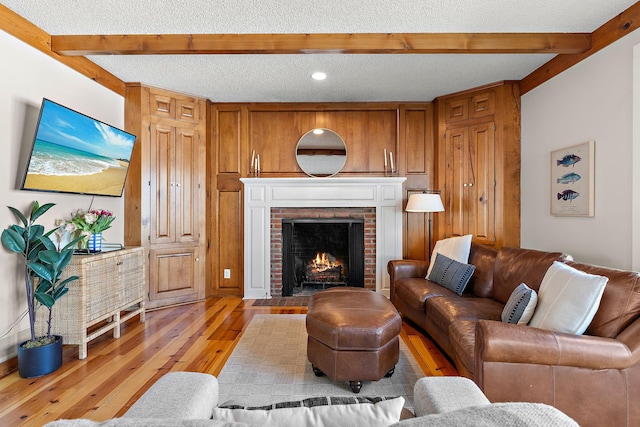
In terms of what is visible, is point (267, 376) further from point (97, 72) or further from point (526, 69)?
point (526, 69)

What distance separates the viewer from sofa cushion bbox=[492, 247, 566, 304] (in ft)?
8.28

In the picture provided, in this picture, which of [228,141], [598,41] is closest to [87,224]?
[228,141]

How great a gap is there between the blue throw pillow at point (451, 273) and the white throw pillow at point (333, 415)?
105 inches

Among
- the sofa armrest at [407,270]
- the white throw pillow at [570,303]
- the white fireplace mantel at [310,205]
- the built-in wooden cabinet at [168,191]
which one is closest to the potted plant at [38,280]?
the built-in wooden cabinet at [168,191]

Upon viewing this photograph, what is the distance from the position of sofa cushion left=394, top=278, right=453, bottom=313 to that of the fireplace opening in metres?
1.03

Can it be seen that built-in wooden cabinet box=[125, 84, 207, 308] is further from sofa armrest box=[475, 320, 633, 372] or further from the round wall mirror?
sofa armrest box=[475, 320, 633, 372]

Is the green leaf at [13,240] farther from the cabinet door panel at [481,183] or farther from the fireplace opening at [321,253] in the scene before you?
the cabinet door panel at [481,183]

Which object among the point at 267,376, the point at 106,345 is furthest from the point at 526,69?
the point at 106,345

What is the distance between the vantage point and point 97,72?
11.5 feet

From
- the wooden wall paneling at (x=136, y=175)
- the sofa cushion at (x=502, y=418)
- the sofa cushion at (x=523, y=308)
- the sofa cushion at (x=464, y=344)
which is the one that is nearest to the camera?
the sofa cushion at (x=502, y=418)

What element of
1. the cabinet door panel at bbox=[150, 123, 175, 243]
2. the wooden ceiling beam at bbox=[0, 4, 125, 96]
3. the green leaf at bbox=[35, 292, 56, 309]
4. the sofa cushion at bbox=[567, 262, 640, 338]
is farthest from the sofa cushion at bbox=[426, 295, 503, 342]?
the wooden ceiling beam at bbox=[0, 4, 125, 96]

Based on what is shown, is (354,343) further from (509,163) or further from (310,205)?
(509,163)

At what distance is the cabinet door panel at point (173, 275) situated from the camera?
4023 millimetres

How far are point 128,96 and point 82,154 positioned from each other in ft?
4.03
